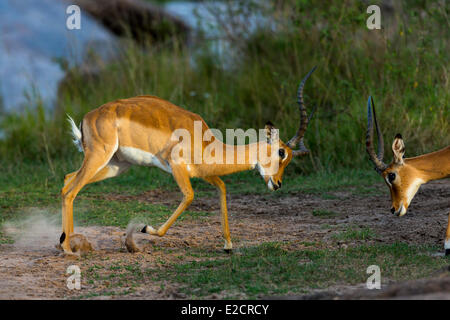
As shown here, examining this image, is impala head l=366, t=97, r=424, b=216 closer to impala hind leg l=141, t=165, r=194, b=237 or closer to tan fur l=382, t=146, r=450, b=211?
tan fur l=382, t=146, r=450, b=211

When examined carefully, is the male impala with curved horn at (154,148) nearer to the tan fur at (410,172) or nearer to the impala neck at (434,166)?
the tan fur at (410,172)

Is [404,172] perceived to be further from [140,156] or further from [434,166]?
[140,156]

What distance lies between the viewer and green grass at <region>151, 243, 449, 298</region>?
14.2 ft

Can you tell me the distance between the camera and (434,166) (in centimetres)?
540

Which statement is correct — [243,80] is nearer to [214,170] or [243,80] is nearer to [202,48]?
[202,48]

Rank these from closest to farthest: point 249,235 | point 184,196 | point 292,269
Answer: point 292,269 < point 184,196 < point 249,235

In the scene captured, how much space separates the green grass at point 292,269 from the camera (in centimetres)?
434

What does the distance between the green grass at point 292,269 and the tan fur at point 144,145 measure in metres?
0.44

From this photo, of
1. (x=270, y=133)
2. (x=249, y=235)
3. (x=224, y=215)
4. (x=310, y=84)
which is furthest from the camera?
(x=310, y=84)

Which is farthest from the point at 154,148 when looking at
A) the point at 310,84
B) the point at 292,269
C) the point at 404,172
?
the point at 310,84

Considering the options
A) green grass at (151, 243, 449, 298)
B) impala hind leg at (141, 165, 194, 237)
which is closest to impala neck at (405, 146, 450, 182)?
green grass at (151, 243, 449, 298)

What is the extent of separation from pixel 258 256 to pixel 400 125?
147 inches

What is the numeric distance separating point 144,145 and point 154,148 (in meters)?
0.08

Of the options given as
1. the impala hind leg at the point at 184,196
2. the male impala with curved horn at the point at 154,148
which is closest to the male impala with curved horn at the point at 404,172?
the male impala with curved horn at the point at 154,148
